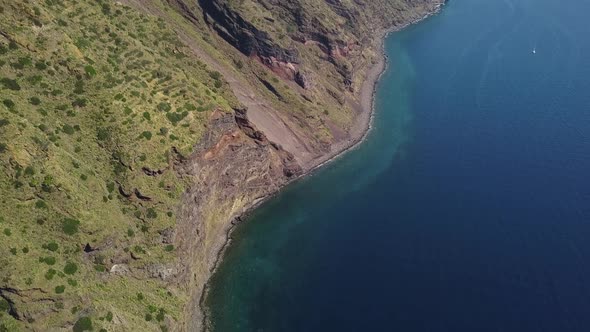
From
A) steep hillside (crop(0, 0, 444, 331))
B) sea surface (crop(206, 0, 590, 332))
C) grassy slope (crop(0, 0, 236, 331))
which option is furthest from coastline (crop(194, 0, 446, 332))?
grassy slope (crop(0, 0, 236, 331))

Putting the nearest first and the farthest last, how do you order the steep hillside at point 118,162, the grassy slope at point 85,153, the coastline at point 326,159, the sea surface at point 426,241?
the grassy slope at point 85,153
the steep hillside at point 118,162
the sea surface at point 426,241
the coastline at point 326,159

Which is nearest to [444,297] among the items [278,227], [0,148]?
[278,227]

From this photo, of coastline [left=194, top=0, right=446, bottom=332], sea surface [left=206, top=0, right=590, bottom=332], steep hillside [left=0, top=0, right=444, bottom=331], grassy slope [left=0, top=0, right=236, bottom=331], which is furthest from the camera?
coastline [left=194, top=0, right=446, bottom=332]

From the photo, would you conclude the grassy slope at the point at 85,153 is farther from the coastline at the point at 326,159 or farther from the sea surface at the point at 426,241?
the sea surface at the point at 426,241

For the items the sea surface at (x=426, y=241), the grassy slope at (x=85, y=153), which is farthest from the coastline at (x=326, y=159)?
the grassy slope at (x=85, y=153)

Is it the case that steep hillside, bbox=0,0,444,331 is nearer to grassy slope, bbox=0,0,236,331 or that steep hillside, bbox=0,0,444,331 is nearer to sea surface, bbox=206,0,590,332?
grassy slope, bbox=0,0,236,331
